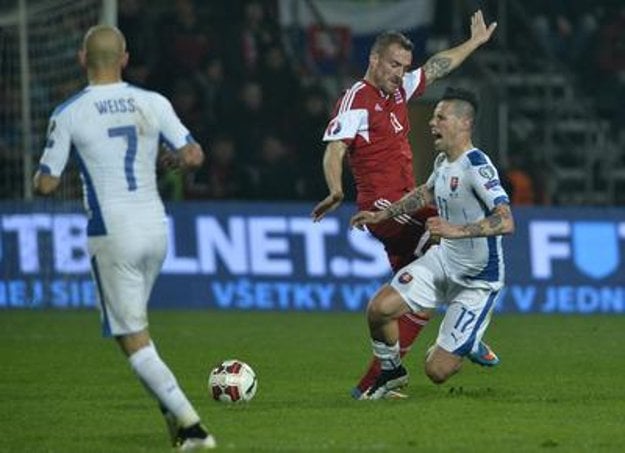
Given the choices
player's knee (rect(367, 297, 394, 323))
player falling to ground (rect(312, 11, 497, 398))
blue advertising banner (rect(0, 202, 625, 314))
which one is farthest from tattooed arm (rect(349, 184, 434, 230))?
blue advertising banner (rect(0, 202, 625, 314))

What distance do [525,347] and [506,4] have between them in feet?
35.2

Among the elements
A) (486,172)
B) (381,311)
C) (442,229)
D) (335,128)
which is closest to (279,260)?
(335,128)

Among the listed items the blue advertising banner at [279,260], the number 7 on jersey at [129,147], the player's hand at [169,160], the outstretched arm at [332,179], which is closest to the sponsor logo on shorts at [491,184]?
the outstretched arm at [332,179]

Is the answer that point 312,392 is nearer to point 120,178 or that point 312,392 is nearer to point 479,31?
point 479,31

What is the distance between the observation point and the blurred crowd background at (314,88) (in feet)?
78.5

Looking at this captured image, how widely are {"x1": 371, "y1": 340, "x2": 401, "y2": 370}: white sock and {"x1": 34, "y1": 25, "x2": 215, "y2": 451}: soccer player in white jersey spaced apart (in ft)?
9.13

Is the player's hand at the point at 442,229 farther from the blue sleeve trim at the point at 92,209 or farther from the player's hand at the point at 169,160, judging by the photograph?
the blue sleeve trim at the point at 92,209

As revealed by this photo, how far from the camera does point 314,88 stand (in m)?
25.1

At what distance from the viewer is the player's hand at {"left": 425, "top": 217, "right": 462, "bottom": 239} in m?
11.1

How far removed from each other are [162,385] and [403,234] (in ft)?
12.4

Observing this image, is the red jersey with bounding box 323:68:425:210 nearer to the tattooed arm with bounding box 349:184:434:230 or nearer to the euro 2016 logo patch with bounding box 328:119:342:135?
the euro 2016 logo patch with bounding box 328:119:342:135

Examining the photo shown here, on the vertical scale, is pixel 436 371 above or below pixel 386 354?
below

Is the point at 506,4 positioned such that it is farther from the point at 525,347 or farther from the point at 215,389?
the point at 215,389

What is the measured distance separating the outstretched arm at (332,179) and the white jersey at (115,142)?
96.8 inches
